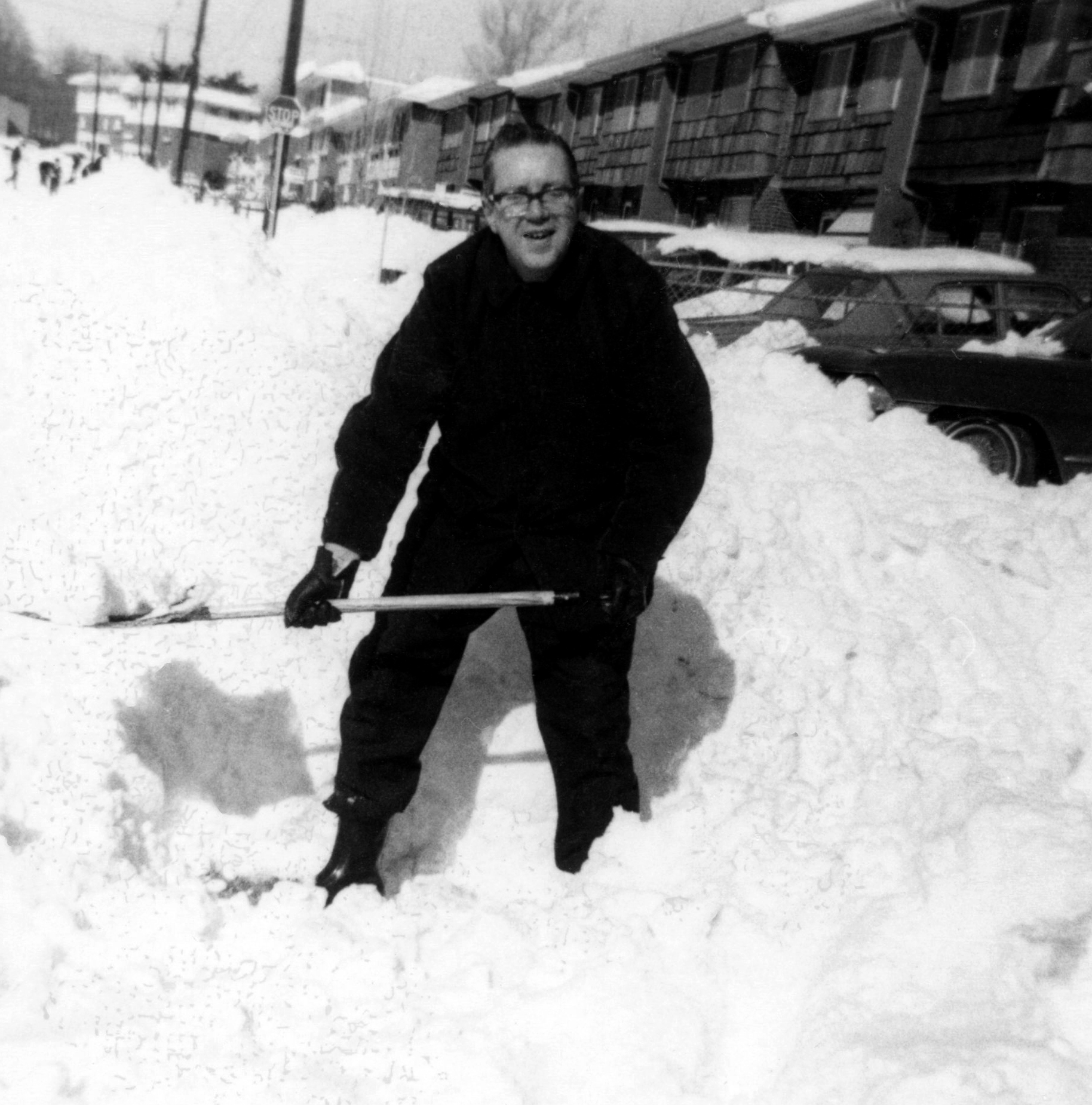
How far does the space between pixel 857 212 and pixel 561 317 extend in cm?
1943

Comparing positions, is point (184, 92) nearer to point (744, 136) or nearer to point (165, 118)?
point (165, 118)

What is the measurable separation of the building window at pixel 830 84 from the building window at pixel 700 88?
10.5 ft

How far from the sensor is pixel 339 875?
294 centimetres

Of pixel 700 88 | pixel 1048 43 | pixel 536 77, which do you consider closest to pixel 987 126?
pixel 1048 43

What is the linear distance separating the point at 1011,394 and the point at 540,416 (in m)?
4.06

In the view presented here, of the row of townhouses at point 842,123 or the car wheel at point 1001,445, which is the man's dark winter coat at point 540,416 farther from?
the row of townhouses at point 842,123

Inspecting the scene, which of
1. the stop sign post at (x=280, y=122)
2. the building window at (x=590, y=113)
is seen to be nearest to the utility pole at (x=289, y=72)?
the stop sign post at (x=280, y=122)

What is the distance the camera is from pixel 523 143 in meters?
2.41

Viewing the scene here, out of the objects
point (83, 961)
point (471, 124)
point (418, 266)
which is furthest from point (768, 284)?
point (471, 124)

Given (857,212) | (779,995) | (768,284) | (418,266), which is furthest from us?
(857,212)

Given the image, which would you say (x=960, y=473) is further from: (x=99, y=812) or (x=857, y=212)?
(x=857, y=212)

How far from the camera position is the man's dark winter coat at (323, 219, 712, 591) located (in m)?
Answer: 2.55

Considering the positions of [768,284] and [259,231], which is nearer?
[259,231]

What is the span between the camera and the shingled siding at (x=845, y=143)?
64.2 ft
